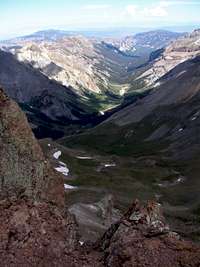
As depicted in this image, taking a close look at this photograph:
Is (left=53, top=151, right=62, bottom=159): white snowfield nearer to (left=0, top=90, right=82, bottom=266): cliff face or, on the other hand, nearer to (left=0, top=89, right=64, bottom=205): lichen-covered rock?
(left=0, top=89, right=64, bottom=205): lichen-covered rock

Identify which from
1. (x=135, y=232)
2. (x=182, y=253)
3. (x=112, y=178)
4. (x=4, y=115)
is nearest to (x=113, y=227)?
(x=135, y=232)

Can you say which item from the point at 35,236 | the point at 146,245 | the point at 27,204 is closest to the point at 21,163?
the point at 27,204

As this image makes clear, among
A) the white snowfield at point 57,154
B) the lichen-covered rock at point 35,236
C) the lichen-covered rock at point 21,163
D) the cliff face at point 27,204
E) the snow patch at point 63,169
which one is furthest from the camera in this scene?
the white snowfield at point 57,154

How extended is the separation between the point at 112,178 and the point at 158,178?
1504 cm

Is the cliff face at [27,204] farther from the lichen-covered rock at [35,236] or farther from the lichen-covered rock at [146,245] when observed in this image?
the lichen-covered rock at [146,245]

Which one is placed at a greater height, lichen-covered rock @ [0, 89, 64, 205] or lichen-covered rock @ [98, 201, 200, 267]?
lichen-covered rock @ [0, 89, 64, 205]

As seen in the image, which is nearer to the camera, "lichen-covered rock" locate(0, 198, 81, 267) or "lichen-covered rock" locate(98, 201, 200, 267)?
"lichen-covered rock" locate(98, 201, 200, 267)

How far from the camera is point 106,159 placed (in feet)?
563

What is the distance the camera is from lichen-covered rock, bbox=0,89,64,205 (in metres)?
33.5

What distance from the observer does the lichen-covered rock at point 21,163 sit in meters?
33.5

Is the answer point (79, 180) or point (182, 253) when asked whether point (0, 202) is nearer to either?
point (182, 253)

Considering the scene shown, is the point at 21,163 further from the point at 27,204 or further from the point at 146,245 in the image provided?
the point at 146,245

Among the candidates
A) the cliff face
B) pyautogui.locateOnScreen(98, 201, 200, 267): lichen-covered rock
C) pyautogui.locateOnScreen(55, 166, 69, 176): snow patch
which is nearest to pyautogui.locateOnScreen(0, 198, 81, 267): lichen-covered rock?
the cliff face

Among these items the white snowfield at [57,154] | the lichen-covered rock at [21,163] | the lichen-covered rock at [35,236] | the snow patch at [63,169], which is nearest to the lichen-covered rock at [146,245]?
the lichen-covered rock at [35,236]
